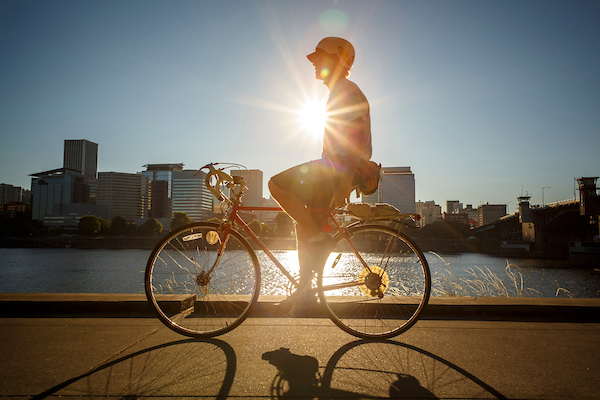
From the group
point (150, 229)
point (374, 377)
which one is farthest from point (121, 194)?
point (374, 377)

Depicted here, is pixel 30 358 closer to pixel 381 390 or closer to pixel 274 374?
pixel 274 374

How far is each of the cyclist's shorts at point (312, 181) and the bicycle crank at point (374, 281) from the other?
600 mm

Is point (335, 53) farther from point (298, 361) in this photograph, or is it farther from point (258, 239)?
point (298, 361)

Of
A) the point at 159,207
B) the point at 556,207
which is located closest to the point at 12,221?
the point at 159,207

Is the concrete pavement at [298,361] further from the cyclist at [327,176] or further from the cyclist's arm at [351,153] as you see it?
the cyclist's arm at [351,153]

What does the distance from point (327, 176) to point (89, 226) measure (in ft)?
294

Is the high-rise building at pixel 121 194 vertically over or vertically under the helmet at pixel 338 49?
over

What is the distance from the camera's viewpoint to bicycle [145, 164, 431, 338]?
2.38 metres

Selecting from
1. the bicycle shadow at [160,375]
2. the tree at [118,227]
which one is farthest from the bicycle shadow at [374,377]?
the tree at [118,227]

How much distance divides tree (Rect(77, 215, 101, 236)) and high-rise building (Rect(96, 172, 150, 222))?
79.9 m

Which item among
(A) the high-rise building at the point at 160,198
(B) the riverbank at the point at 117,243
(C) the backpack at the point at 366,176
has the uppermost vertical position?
(A) the high-rise building at the point at 160,198

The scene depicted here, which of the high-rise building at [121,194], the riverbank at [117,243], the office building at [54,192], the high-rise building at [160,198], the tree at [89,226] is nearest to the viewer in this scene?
the riverbank at [117,243]

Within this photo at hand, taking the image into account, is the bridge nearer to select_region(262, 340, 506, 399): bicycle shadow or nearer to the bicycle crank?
the bicycle crank

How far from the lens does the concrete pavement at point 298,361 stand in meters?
1.57
